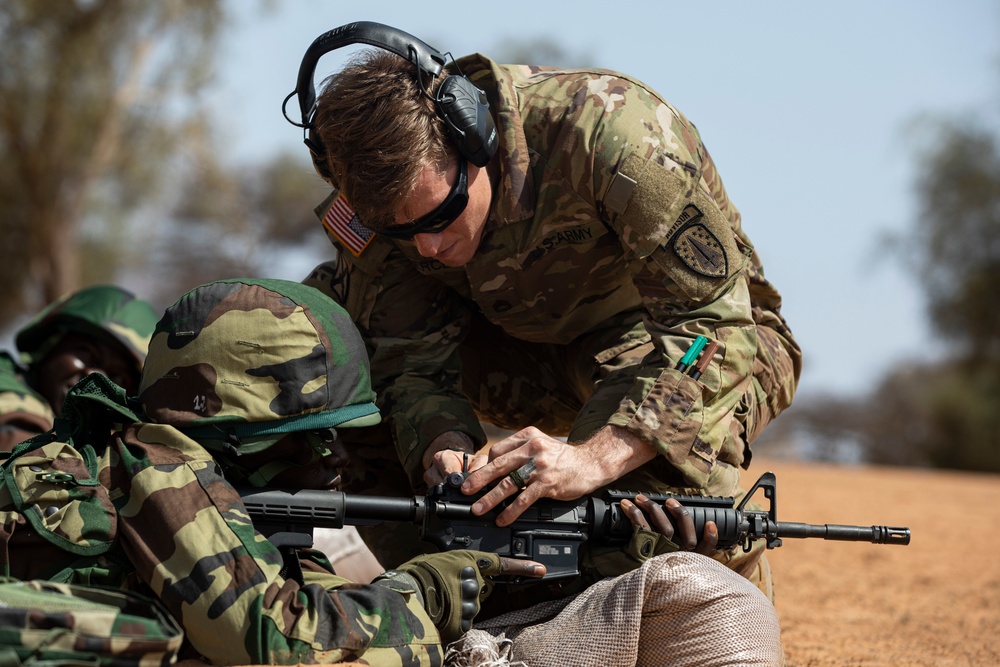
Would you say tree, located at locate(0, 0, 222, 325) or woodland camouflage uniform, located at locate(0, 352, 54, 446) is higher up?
tree, located at locate(0, 0, 222, 325)

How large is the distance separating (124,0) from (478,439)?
672 inches

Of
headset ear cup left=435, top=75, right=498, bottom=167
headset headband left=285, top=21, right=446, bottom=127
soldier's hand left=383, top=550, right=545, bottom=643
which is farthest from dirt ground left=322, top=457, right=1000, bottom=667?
headset headband left=285, top=21, right=446, bottom=127

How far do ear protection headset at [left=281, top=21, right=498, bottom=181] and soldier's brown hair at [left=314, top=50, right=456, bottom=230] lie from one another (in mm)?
46

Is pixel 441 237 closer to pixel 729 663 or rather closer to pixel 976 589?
pixel 729 663

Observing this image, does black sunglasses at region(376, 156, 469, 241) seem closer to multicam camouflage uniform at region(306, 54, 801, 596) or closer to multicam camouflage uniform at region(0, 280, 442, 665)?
multicam camouflage uniform at region(306, 54, 801, 596)

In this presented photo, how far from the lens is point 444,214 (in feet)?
13.2

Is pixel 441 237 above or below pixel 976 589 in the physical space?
above

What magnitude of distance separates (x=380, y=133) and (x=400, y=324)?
3.51 ft

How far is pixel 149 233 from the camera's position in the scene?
24.2 meters

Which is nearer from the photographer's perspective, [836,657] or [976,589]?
[836,657]

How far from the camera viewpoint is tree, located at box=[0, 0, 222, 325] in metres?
18.8

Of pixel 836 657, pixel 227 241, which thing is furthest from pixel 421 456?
pixel 227 241

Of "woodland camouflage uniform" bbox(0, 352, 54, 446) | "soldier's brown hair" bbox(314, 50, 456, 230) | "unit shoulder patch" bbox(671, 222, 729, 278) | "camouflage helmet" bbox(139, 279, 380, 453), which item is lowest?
"camouflage helmet" bbox(139, 279, 380, 453)

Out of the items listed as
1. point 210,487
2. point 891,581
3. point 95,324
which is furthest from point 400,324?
point 891,581
